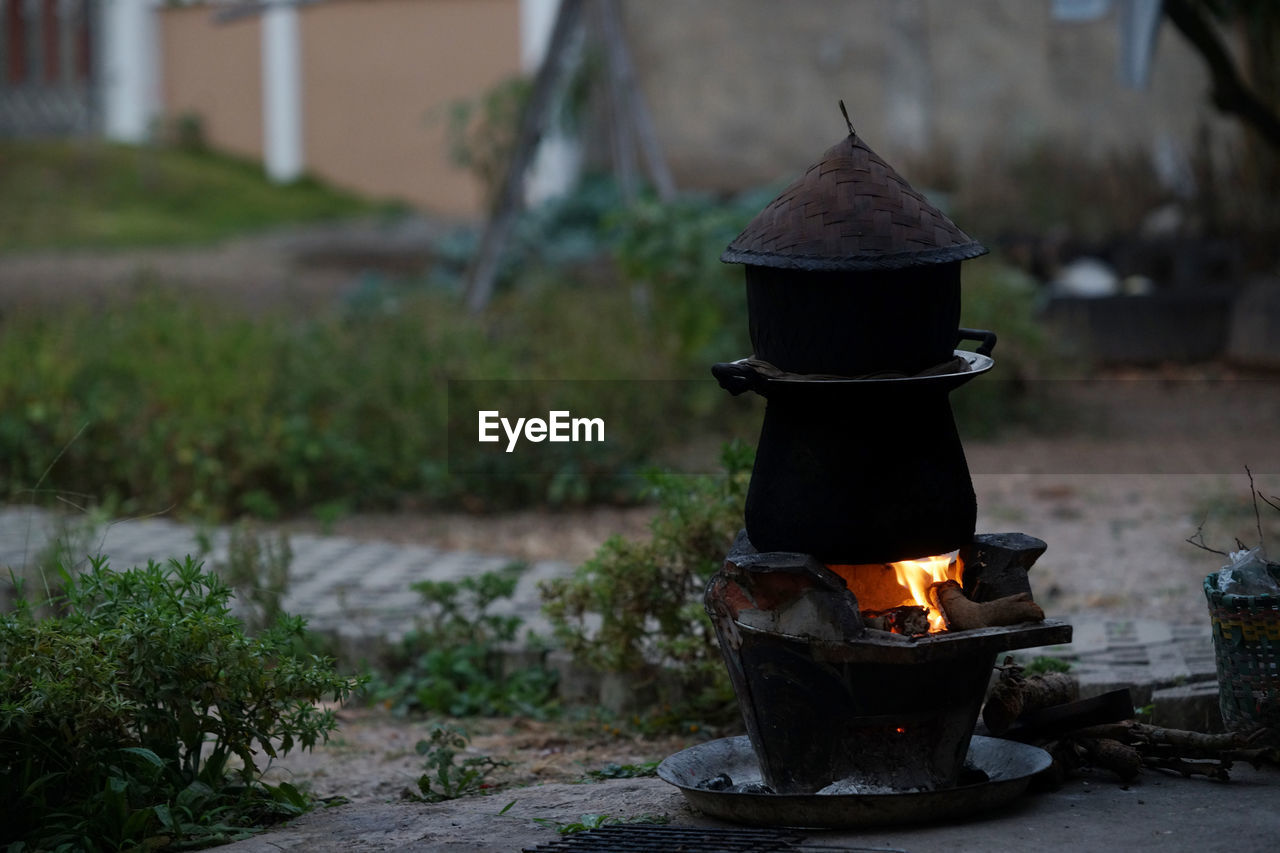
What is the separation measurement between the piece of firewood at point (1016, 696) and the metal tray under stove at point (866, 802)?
0.11 meters

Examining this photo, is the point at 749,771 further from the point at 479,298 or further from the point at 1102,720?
the point at 479,298

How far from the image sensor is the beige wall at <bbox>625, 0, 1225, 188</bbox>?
16.8 m

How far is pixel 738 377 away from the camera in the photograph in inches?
128

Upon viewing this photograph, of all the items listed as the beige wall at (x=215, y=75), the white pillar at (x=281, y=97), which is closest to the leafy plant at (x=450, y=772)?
the white pillar at (x=281, y=97)

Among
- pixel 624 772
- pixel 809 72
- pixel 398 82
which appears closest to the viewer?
pixel 624 772

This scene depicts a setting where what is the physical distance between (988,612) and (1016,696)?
518mm

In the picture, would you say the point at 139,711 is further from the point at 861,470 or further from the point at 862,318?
the point at 862,318

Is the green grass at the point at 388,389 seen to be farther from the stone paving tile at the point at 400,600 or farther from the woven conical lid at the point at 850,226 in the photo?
the woven conical lid at the point at 850,226

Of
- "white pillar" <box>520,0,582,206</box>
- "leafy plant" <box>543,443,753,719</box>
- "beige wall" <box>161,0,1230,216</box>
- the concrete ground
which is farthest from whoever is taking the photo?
"beige wall" <box>161,0,1230,216</box>

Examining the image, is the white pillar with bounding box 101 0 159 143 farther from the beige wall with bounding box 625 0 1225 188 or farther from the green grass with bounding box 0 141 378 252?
the beige wall with bounding box 625 0 1225 188

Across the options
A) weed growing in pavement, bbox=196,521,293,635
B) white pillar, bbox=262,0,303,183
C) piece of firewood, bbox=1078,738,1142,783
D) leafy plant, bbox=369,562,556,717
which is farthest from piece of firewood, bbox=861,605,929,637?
white pillar, bbox=262,0,303,183

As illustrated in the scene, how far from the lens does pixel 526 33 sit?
22.3m

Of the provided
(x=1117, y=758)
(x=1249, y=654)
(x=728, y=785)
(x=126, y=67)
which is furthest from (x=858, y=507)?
(x=126, y=67)

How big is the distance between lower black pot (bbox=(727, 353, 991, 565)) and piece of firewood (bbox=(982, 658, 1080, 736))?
1.85 ft
